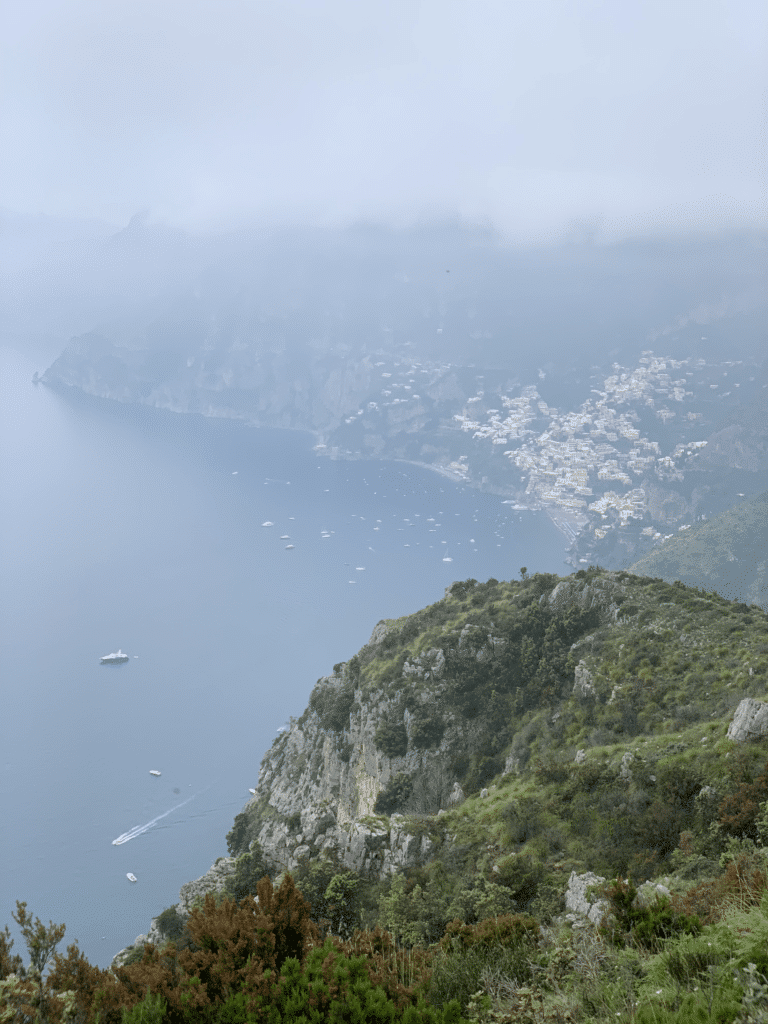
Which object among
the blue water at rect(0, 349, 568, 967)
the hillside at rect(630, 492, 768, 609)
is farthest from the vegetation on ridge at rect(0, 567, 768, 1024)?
the hillside at rect(630, 492, 768, 609)

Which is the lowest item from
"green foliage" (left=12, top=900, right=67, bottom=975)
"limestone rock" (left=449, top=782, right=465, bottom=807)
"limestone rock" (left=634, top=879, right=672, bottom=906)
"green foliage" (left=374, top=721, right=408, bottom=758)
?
"limestone rock" (left=449, top=782, right=465, bottom=807)

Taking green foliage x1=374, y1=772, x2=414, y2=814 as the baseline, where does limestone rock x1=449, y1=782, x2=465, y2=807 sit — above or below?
above

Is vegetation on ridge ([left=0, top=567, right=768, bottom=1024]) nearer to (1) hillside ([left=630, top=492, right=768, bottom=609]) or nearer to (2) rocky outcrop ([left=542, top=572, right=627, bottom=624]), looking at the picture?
(2) rocky outcrop ([left=542, top=572, right=627, bottom=624])

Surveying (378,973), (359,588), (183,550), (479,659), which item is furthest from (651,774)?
(183,550)

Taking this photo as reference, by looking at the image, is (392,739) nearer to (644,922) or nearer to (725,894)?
(725,894)

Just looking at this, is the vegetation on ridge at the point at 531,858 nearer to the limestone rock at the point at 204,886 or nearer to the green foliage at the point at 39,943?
the green foliage at the point at 39,943

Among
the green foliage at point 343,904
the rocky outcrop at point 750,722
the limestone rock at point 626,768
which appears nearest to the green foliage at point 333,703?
the green foliage at point 343,904

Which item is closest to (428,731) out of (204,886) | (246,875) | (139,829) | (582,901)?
(246,875)
